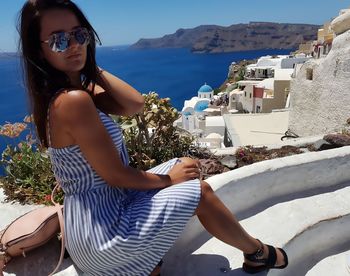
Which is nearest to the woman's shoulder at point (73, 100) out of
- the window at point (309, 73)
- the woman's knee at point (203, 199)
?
the woman's knee at point (203, 199)

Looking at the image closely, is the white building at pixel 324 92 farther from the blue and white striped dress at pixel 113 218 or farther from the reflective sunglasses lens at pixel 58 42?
the reflective sunglasses lens at pixel 58 42

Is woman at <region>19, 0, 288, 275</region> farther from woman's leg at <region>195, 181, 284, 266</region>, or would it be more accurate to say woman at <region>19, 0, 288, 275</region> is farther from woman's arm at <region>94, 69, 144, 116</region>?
woman's arm at <region>94, 69, 144, 116</region>

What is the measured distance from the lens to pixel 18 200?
2.65 metres

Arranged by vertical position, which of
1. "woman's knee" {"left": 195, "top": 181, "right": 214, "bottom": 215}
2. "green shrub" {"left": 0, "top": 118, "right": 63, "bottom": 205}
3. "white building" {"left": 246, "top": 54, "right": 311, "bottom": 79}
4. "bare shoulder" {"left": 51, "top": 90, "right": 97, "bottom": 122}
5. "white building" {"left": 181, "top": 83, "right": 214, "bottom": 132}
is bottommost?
"white building" {"left": 181, "top": 83, "right": 214, "bottom": 132}

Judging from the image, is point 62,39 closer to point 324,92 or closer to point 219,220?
point 219,220

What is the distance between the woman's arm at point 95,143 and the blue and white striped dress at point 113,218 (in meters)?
0.05

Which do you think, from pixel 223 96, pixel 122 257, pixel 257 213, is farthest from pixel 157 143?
pixel 223 96

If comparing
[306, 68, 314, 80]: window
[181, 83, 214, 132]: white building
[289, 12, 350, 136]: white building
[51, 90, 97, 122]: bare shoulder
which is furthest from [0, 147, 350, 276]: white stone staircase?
[181, 83, 214, 132]: white building

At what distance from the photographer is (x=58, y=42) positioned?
1.66 meters

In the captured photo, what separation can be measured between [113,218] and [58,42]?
83cm

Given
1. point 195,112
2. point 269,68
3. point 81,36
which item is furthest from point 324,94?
point 269,68

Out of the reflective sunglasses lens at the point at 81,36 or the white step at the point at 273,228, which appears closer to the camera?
the reflective sunglasses lens at the point at 81,36

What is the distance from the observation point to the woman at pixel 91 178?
1638mm

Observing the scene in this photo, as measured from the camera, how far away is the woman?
164 centimetres
